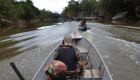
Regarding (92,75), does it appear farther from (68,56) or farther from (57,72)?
(57,72)

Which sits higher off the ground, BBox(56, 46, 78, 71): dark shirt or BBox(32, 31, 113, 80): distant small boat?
BBox(56, 46, 78, 71): dark shirt

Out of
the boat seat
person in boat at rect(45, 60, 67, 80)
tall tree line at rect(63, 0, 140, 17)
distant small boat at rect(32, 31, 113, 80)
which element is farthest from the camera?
tall tree line at rect(63, 0, 140, 17)

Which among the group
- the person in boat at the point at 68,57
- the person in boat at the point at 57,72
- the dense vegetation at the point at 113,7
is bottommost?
the dense vegetation at the point at 113,7

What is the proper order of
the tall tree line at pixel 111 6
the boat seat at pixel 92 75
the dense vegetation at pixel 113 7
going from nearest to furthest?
the boat seat at pixel 92 75, the dense vegetation at pixel 113 7, the tall tree line at pixel 111 6

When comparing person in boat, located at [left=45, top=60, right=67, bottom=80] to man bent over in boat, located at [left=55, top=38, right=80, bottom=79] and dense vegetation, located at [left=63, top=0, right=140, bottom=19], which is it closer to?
man bent over in boat, located at [left=55, top=38, right=80, bottom=79]

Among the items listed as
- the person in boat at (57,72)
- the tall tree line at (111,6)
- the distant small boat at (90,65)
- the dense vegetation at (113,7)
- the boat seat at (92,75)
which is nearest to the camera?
the person in boat at (57,72)

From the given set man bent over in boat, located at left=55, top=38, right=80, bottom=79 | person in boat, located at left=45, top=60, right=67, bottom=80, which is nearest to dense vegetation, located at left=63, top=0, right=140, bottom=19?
man bent over in boat, located at left=55, top=38, right=80, bottom=79

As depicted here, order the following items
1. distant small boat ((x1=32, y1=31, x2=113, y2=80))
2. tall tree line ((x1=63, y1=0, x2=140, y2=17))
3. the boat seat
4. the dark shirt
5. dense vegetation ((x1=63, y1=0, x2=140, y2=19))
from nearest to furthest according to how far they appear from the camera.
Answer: the dark shirt → distant small boat ((x1=32, y1=31, x2=113, y2=80)) → the boat seat → dense vegetation ((x1=63, y1=0, x2=140, y2=19)) → tall tree line ((x1=63, y1=0, x2=140, y2=17))

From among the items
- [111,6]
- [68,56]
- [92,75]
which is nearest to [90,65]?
[92,75]

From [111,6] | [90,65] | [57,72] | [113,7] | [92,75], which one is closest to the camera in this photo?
[57,72]

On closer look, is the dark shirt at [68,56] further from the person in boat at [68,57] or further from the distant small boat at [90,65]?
the distant small boat at [90,65]

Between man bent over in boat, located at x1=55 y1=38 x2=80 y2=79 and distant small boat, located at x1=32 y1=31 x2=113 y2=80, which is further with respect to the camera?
distant small boat, located at x1=32 y1=31 x2=113 y2=80

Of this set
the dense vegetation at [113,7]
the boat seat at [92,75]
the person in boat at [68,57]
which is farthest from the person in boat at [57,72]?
the dense vegetation at [113,7]

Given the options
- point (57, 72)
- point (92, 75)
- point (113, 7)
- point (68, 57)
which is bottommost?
point (113, 7)
